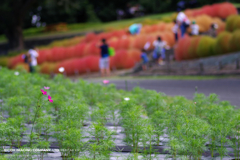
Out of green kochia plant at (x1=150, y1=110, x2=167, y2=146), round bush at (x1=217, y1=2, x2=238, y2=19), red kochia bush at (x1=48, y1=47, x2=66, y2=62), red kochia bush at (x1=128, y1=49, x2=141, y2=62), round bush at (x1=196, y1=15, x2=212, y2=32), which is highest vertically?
round bush at (x1=217, y1=2, x2=238, y2=19)

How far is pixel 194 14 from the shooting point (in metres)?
22.4

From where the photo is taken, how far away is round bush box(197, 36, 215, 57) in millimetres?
13367


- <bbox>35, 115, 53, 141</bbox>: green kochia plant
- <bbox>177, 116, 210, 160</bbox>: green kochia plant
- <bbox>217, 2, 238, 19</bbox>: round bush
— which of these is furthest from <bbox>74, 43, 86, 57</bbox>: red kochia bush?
<bbox>177, 116, 210, 160</bbox>: green kochia plant

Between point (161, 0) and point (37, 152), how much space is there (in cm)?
3708

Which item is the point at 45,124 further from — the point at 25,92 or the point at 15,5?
the point at 15,5

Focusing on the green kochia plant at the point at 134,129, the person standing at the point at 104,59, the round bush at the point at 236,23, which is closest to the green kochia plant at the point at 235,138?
the green kochia plant at the point at 134,129

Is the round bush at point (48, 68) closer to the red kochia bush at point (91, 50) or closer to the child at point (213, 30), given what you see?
the red kochia bush at point (91, 50)

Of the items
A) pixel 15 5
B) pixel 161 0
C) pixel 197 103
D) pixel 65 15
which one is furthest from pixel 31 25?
pixel 197 103

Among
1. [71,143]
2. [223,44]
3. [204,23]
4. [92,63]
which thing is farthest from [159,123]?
[204,23]

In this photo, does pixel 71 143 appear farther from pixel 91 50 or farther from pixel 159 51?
pixel 91 50

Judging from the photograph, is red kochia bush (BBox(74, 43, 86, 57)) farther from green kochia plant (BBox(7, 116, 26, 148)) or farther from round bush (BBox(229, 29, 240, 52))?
green kochia plant (BBox(7, 116, 26, 148))

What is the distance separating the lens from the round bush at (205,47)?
13.4 m

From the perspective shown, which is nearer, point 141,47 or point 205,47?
point 205,47

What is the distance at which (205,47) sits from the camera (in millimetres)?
13492
